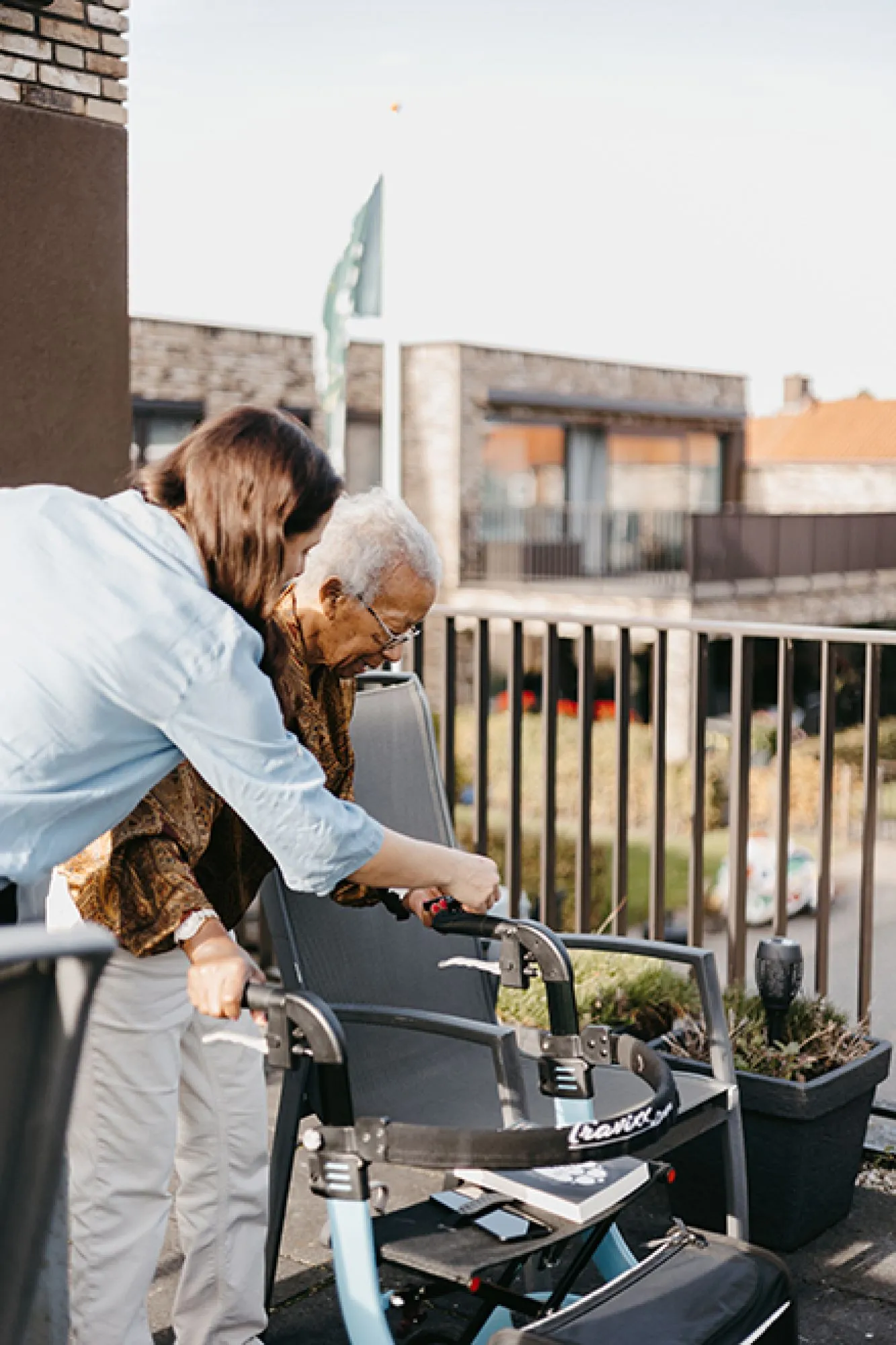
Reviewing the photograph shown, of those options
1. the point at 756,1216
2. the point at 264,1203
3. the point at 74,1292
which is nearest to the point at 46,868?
the point at 74,1292

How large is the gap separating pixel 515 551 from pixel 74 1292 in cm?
2766

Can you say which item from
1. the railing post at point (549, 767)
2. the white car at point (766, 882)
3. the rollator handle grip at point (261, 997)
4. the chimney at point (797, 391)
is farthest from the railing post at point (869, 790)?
the chimney at point (797, 391)

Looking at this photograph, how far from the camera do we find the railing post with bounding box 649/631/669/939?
13.0ft

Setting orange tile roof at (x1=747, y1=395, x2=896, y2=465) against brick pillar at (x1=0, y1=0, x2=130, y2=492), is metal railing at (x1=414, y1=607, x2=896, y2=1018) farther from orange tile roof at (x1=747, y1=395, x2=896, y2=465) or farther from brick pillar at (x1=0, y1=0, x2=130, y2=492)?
orange tile roof at (x1=747, y1=395, x2=896, y2=465)

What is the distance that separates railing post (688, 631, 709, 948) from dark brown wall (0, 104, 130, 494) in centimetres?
174

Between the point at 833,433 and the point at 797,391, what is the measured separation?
236 inches

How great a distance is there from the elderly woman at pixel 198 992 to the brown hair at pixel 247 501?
21 cm

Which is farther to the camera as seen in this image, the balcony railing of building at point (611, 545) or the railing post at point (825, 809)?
the balcony railing of building at point (611, 545)

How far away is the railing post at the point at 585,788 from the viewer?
13.2ft

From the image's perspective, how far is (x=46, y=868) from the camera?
201cm

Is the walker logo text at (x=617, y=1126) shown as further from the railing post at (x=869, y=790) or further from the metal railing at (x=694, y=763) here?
the railing post at (x=869, y=790)

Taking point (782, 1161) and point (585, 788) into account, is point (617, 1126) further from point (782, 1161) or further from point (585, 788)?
point (585, 788)

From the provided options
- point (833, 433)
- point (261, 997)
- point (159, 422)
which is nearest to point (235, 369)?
point (159, 422)

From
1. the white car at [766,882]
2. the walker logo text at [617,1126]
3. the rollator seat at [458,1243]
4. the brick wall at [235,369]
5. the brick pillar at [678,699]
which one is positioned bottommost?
the white car at [766,882]
